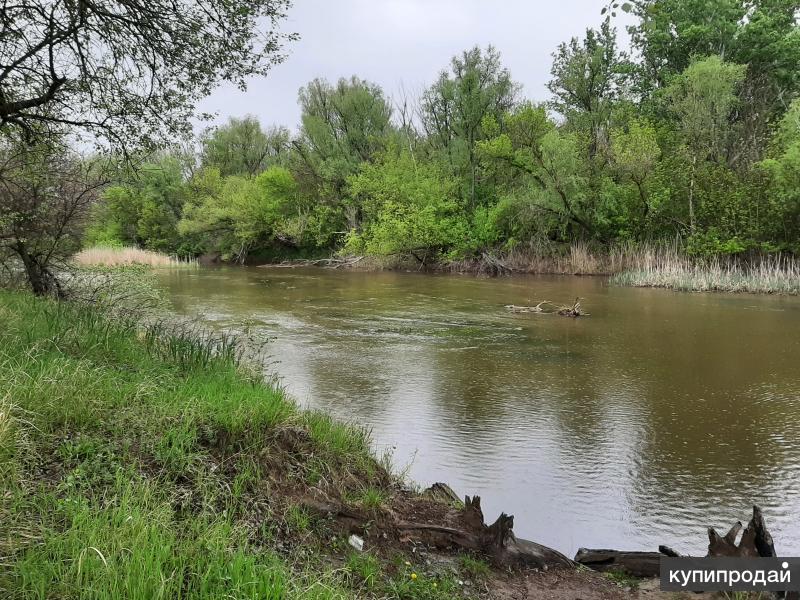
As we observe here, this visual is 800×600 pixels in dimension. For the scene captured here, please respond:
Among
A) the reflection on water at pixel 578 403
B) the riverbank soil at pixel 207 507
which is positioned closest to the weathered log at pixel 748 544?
the riverbank soil at pixel 207 507

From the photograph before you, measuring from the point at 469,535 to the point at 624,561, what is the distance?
1027 mm

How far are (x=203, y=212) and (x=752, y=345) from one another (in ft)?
133

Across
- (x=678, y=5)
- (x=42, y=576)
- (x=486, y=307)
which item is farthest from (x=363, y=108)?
(x=42, y=576)

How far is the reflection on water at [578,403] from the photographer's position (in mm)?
5219

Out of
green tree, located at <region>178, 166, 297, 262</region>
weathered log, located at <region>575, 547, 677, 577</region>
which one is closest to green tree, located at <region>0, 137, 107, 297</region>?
weathered log, located at <region>575, 547, 677, 577</region>

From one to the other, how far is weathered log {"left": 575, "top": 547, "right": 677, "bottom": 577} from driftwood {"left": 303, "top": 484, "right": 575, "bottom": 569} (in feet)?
0.51

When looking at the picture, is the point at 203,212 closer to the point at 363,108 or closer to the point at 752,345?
the point at 363,108

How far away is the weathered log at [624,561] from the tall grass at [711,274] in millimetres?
20845

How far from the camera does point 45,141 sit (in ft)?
25.9

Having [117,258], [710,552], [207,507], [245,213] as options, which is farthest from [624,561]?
[245,213]

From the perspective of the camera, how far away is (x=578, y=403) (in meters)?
8.34

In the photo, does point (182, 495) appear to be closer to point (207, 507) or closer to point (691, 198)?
point (207, 507)

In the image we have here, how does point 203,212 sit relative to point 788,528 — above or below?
above

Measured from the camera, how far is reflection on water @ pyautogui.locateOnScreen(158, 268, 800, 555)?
5219mm
